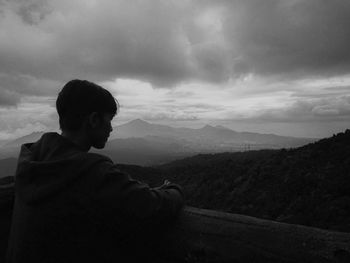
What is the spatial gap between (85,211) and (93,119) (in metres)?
0.55

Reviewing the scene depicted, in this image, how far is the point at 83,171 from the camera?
5.94 feet

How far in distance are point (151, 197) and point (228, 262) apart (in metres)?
0.51

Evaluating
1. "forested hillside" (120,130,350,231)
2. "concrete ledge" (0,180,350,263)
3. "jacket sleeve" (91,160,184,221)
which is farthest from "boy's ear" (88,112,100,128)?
"forested hillside" (120,130,350,231)

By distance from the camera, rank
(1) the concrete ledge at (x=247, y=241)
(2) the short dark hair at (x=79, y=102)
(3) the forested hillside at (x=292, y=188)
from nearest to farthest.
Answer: (1) the concrete ledge at (x=247, y=241) < (2) the short dark hair at (x=79, y=102) < (3) the forested hillside at (x=292, y=188)

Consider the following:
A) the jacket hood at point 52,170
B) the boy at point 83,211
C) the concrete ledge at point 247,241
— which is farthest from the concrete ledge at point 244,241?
the jacket hood at point 52,170

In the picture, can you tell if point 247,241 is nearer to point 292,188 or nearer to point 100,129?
point 100,129

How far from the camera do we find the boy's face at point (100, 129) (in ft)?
6.80

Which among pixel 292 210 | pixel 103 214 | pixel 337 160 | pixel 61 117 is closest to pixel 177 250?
pixel 103 214

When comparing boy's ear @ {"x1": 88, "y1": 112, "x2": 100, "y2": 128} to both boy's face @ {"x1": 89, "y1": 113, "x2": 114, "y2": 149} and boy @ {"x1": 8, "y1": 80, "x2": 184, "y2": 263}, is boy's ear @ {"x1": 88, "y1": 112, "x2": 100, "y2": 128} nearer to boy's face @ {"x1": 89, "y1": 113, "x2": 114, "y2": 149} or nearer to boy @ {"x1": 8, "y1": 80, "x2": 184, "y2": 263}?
boy's face @ {"x1": 89, "y1": 113, "x2": 114, "y2": 149}

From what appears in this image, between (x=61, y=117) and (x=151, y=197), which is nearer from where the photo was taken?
(x=151, y=197)

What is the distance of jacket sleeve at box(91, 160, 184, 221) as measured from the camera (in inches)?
70.5

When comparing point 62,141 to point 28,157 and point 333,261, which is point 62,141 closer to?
point 28,157

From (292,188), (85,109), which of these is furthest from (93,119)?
(292,188)

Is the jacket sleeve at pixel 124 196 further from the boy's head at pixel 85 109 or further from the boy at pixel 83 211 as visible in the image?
the boy's head at pixel 85 109
